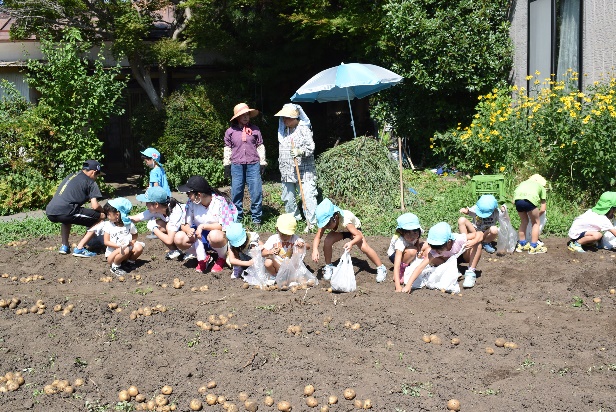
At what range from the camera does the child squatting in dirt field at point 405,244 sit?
25.2 feet

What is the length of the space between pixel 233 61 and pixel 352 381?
472 inches

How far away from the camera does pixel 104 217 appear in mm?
9820

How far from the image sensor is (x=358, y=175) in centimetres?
1162

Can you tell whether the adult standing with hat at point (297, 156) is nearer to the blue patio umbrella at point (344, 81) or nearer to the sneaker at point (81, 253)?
the blue patio umbrella at point (344, 81)

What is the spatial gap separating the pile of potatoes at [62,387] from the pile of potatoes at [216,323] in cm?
127

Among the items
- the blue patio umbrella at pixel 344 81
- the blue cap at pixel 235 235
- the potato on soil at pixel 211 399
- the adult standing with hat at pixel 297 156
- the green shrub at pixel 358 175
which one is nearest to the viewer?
the potato on soil at pixel 211 399

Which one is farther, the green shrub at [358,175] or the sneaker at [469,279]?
the green shrub at [358,175]

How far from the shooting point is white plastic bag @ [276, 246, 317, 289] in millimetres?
7891

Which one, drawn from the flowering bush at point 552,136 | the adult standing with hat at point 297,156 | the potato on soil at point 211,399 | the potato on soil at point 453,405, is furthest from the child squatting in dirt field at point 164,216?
the flowering bush at point 552,136

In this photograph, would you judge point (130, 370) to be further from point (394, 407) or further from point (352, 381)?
point (394, 407)

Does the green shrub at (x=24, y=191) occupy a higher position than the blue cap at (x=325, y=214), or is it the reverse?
the blue cap at (x=325, y=214)

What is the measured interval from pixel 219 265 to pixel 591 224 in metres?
4.29

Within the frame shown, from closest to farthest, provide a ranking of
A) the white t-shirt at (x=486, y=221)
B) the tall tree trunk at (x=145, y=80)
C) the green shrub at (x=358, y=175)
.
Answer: the white t-shirt at (x=486, y=221) → the green shrub at (x=358, y=175) → the tall tree trunk at (x=145, y=80)

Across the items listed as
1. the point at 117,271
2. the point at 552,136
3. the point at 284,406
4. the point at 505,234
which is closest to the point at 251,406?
the point at 284,406
